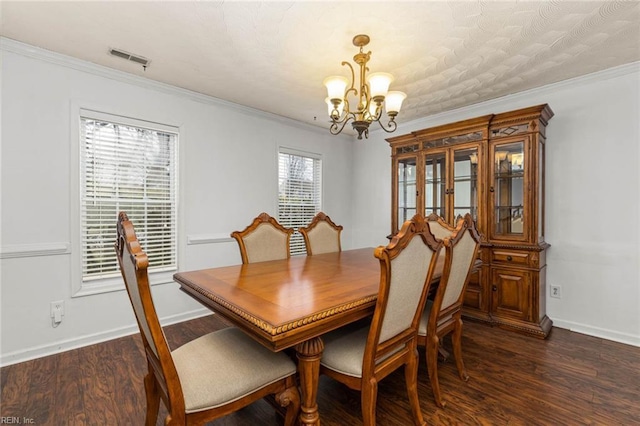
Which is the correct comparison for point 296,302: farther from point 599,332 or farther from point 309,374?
point 599,332

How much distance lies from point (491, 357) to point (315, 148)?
11.1 feet

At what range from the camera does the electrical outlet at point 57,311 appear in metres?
2.54

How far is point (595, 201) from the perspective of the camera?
288 centimetres

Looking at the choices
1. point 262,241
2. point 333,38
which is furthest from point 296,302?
point 333,38

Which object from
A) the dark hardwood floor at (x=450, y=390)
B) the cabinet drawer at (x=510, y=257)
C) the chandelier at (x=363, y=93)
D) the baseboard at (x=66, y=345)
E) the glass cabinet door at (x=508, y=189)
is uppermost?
the chandelier at (x=363, y=93)

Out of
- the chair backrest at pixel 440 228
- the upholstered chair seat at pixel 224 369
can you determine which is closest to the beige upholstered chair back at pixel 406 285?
the upholstered chair seat at pixel 224 369

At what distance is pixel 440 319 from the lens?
1.97 meters

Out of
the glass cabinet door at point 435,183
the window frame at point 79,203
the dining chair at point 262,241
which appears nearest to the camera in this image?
the dining chair at point 262,241

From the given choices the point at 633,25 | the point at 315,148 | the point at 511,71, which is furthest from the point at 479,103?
the point at 315,148

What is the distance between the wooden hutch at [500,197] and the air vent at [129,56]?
3.01 m

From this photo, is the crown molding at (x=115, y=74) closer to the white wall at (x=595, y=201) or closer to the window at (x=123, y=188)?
the window at (x=123, y=188)

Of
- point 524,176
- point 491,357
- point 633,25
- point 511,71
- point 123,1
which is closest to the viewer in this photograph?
point 123,1

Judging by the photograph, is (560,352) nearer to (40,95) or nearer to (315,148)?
(315,148)

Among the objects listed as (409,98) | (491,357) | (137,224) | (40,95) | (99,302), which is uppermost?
(409,98)
